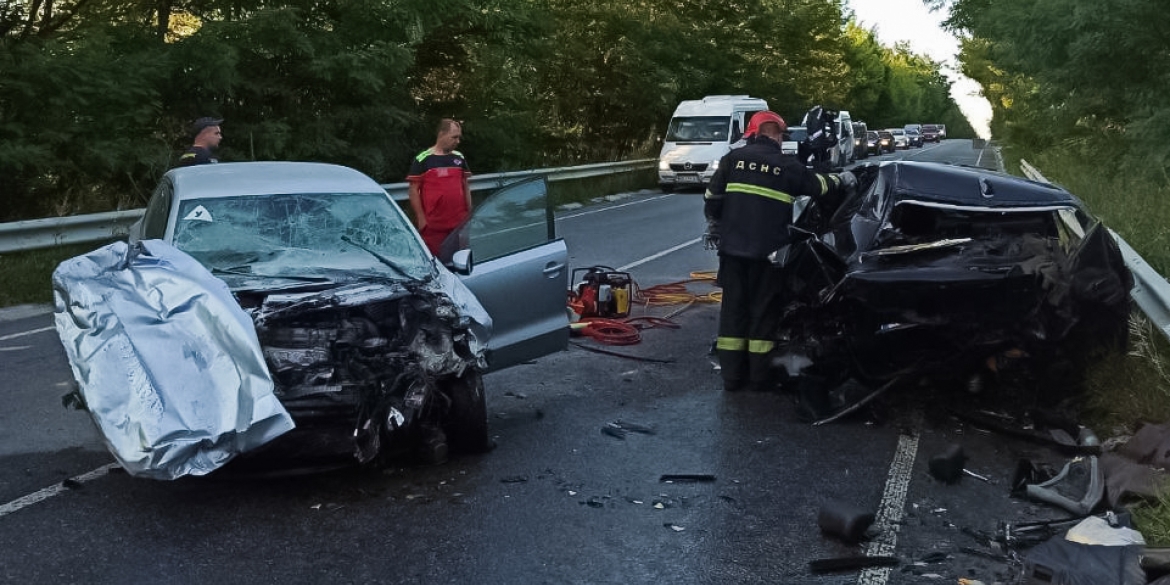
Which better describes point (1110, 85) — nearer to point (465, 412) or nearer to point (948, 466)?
point (948, 466)

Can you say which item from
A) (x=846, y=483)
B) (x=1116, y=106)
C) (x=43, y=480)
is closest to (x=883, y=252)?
(x=846, y=483)

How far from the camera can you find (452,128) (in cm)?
893

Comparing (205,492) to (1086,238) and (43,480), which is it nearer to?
(43,480)

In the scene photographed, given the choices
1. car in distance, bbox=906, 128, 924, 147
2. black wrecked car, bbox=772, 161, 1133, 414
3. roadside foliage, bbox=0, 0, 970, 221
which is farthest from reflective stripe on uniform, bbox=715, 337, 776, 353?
car in distance, bbox=906, 128, 924, 147

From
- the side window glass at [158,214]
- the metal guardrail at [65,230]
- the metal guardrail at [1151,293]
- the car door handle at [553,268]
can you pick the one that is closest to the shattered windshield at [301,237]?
the side window glass at [158,214]

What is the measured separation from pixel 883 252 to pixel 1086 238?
1.08 meters

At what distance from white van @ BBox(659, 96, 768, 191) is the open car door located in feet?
70.8

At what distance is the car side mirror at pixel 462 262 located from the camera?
664 cm

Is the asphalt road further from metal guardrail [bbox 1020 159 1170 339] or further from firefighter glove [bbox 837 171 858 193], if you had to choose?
firefighter glove [bbox 837 171 858 193]

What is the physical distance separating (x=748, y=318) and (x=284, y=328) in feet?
11.2

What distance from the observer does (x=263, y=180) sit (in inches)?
274

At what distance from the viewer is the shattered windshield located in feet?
20.4

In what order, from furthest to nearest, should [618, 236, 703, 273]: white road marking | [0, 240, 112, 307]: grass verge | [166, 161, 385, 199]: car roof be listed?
[618, 236, 703, 273]: white road marking
[0, 240, 112, 307]: grass verge
[166, 161, 385, 199]: car roof

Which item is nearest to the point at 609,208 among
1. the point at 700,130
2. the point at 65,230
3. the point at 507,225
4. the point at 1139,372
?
the point at 700,130
